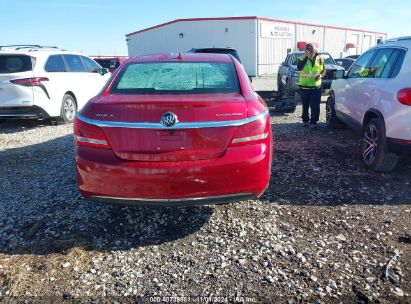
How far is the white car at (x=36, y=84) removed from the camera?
747 centimetres

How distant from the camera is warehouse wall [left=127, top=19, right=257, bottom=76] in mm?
29672

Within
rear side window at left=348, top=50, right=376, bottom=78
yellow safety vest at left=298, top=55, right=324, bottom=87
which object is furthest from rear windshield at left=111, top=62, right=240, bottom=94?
yellow safety vest at left=298, top=55, right=324, bottom=87

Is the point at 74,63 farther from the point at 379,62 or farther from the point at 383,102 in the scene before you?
the point at 383,102

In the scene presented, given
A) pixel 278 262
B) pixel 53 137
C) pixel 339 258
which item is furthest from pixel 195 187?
pixel 53 137

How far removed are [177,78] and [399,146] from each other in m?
2.69

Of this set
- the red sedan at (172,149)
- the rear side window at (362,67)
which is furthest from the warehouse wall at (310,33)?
the red sedan at (172,149)

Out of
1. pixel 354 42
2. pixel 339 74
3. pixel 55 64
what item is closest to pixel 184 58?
pixel 339 74

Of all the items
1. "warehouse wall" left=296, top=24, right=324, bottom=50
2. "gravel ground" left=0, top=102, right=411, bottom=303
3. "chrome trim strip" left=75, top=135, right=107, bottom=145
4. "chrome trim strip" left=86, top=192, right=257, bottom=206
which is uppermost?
"warehouse wall" left=296, top=24, right=324, bottom=50

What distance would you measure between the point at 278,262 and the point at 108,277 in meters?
1.33

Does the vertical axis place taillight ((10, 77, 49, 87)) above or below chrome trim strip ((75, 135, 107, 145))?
above

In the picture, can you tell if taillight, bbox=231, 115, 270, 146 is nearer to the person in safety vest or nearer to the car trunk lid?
the car trunk lid

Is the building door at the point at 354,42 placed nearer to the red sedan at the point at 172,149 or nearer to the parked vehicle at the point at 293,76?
the parked vehicle at the point at 293,76

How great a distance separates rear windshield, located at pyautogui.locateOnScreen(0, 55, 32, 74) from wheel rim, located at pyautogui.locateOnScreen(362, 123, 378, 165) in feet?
21.8

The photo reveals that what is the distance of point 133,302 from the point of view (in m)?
2.49
